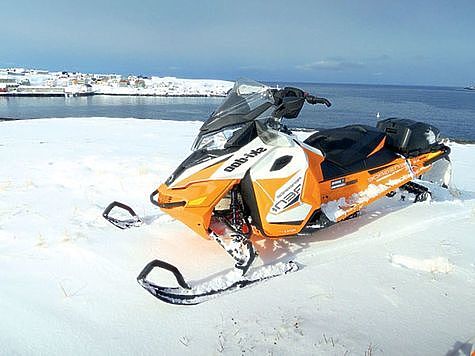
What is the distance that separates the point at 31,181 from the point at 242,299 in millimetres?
4083

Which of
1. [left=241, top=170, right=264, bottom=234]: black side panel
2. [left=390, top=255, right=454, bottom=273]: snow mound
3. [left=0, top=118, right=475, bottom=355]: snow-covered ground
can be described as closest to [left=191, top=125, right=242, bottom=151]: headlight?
[left=241, top=170, right=264, bottom=234]: black side panel

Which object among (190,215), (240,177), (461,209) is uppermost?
(240,177)

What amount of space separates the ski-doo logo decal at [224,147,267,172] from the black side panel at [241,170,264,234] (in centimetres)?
11

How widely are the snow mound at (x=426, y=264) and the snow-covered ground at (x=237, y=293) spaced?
0.04 feet

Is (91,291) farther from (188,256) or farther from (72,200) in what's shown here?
(72,200)

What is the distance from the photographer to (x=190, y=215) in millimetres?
2953

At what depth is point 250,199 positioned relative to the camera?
3121 millimetres

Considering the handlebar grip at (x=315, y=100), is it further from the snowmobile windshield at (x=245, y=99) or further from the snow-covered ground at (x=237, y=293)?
the snow-covered ground at (x=237, y=293)

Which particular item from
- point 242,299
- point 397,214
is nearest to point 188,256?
point 242,299

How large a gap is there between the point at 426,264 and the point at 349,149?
1508 millimetres

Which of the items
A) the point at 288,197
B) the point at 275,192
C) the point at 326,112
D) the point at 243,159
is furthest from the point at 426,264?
the point at 326,112

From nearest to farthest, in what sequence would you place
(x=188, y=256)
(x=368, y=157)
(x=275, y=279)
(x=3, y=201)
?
(x=275, y=279) → (x=188, y=256) → (x=368, y=157) → (x=3, y=201)

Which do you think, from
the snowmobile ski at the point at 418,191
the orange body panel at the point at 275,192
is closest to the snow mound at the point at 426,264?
the orange body panel at the point at 275,192

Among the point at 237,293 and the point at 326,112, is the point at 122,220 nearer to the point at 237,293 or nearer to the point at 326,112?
the point at 237,293
